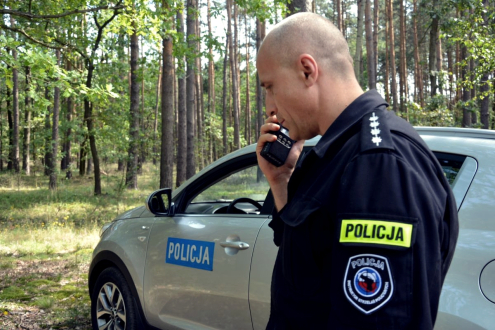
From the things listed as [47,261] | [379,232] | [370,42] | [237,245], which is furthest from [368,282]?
[370,42]

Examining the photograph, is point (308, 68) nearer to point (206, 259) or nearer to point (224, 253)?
point (224, 253)

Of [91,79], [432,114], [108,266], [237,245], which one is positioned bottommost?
[108,266]

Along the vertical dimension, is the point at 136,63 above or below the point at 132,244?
above

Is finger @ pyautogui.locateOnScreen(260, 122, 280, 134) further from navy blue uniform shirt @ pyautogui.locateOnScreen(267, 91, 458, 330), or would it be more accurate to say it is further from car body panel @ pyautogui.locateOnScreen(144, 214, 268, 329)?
car body panel @ pyautogui.locateOnScreen(144, 214, 268, 329)

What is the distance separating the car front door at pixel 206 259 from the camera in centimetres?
338

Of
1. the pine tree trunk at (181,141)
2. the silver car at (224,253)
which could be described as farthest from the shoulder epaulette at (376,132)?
the pine tree trunk at (181,141)

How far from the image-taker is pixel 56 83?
28.3 feet

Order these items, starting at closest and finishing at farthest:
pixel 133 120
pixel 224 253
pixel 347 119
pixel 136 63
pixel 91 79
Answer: pixel 347 119
pixel 224 253
pixel 91 79
pixel 136 63
pixel 133 120

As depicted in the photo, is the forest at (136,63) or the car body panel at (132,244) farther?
the forest at (136,63)

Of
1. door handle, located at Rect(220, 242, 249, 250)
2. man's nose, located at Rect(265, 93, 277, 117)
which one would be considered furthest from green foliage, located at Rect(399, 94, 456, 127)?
man's nose, located at Rect(265, 93, 277, 117)

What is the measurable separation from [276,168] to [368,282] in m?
0.75

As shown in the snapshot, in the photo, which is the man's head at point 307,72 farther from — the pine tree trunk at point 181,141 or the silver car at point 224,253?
the pine tree trunk at point 181,141

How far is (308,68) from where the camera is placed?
4.79 feet

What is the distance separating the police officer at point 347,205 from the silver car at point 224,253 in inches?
41.7
